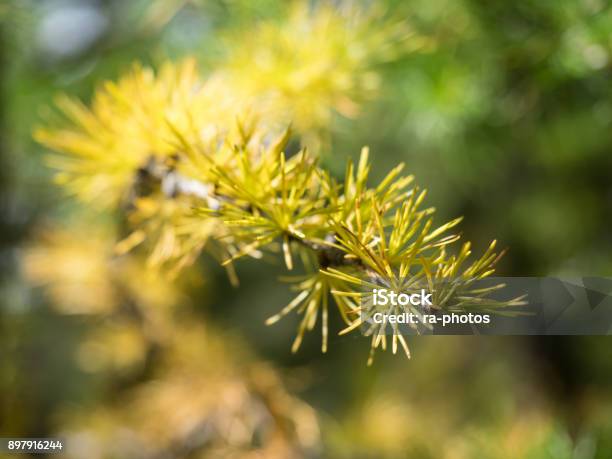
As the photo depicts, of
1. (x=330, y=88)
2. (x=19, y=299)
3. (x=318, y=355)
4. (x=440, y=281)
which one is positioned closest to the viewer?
(x=440, y=281)

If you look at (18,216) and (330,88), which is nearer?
(330,88)

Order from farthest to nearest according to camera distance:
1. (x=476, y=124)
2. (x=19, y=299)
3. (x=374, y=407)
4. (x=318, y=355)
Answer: (x=318, y=355)
(x=19, y=299)
(x=374, y=407)
(x=476, y=124)

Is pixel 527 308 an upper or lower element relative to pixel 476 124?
lower

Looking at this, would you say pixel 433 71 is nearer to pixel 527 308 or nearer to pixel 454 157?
pixel 454 157

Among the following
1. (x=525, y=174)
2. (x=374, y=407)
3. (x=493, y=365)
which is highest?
(x=525, y=174)

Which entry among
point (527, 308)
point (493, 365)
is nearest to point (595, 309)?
point (527, 308)

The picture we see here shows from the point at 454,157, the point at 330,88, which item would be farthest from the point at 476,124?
the point at 330,88
